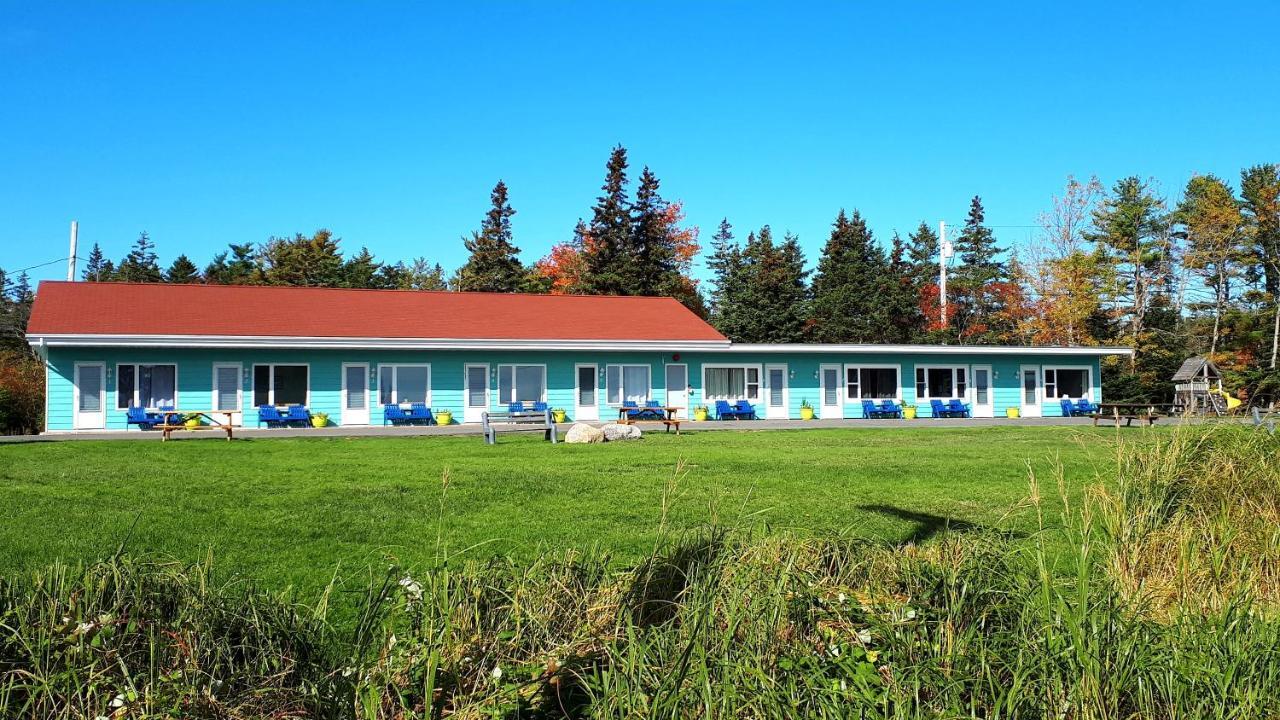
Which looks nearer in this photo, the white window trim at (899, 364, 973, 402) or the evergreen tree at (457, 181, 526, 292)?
the white window trim at (899, 364, 973, 402)

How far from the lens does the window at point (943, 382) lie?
33.4 meters

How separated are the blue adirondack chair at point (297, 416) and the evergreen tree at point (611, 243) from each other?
25.7 metres

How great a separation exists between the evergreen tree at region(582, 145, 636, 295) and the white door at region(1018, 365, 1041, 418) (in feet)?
74.8

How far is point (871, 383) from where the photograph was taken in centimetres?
3309

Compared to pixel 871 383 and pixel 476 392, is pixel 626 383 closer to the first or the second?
pixel 476 392

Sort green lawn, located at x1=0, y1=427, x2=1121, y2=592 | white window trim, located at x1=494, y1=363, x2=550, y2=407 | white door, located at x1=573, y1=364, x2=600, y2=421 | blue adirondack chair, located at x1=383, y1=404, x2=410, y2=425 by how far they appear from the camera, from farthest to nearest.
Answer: white door, located at x1=573, y1=364, x2=600, y2=421
white window trim, located at x1=494, y1=363, x2=550, y2=407
blue adirondack chair, located at x1=383, y1=404, x2=410, y2=425
green lawn, located at x1=0, y1=427, x2=1121, y2=592

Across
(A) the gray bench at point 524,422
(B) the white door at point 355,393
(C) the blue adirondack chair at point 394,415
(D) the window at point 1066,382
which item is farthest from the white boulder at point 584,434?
(D) the window at point 1066,382

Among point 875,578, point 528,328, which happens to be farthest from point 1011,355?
point 875,578

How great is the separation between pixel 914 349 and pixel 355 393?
1943 cm

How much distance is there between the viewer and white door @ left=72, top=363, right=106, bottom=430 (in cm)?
2500

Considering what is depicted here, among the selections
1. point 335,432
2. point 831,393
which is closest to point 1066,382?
point 831,393

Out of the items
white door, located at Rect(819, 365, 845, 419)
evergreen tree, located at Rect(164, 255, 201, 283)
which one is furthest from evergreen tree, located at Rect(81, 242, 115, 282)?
white door, located at Rect(819, 365, 845, 419)

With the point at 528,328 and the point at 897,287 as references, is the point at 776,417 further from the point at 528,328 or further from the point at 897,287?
the point at 897,287

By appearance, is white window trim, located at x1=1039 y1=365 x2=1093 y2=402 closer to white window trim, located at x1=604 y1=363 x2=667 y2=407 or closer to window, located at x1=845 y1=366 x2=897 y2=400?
window, located at x1=845 y1=366 x2=897 y2=400
